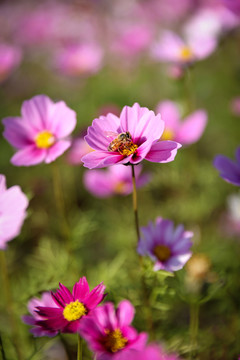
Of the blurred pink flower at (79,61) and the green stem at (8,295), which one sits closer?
the green stem at (8,295)

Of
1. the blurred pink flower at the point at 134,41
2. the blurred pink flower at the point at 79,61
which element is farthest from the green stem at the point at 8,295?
the blurred pink flower at the point at 134,41

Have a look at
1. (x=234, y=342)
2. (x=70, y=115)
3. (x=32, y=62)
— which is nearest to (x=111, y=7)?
(x=32, y=62)

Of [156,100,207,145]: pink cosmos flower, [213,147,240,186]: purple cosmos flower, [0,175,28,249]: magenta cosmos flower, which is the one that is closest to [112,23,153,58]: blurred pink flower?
[156,100,207,145]: pink cosmos flower

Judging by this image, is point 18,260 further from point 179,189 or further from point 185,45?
point 185,45

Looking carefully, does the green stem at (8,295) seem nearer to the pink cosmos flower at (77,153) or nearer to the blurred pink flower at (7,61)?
the pink cosmos flower at (77,153)

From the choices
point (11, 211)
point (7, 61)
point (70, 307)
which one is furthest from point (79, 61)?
point (70, 307)

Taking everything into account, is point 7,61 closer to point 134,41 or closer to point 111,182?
point 111,182
